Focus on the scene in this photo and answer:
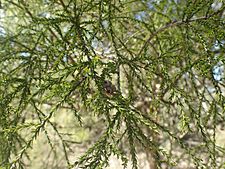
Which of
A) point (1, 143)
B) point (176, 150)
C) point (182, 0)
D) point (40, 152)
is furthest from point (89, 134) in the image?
point (1, 143)

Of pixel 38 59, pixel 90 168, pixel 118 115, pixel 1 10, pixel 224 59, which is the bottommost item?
pixel 90 168

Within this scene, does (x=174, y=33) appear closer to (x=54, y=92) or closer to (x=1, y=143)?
(x=1, y=143)

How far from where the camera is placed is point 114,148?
940mm

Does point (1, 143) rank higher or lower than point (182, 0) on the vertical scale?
lower

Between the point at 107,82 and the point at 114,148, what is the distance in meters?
0.50

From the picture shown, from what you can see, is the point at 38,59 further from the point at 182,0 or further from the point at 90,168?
the point at 182,0

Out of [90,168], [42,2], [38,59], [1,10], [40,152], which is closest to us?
[90,168]

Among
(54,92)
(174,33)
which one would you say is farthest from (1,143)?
(174,33)

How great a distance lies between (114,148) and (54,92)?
0.58 feet

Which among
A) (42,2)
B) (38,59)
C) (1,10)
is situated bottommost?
(38,59)

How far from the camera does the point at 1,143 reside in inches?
55.7

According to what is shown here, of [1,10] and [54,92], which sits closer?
[54,92]

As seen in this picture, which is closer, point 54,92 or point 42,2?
point 54,92

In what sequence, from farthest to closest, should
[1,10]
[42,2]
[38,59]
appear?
[1,10] → [42,2] → [38,59]
